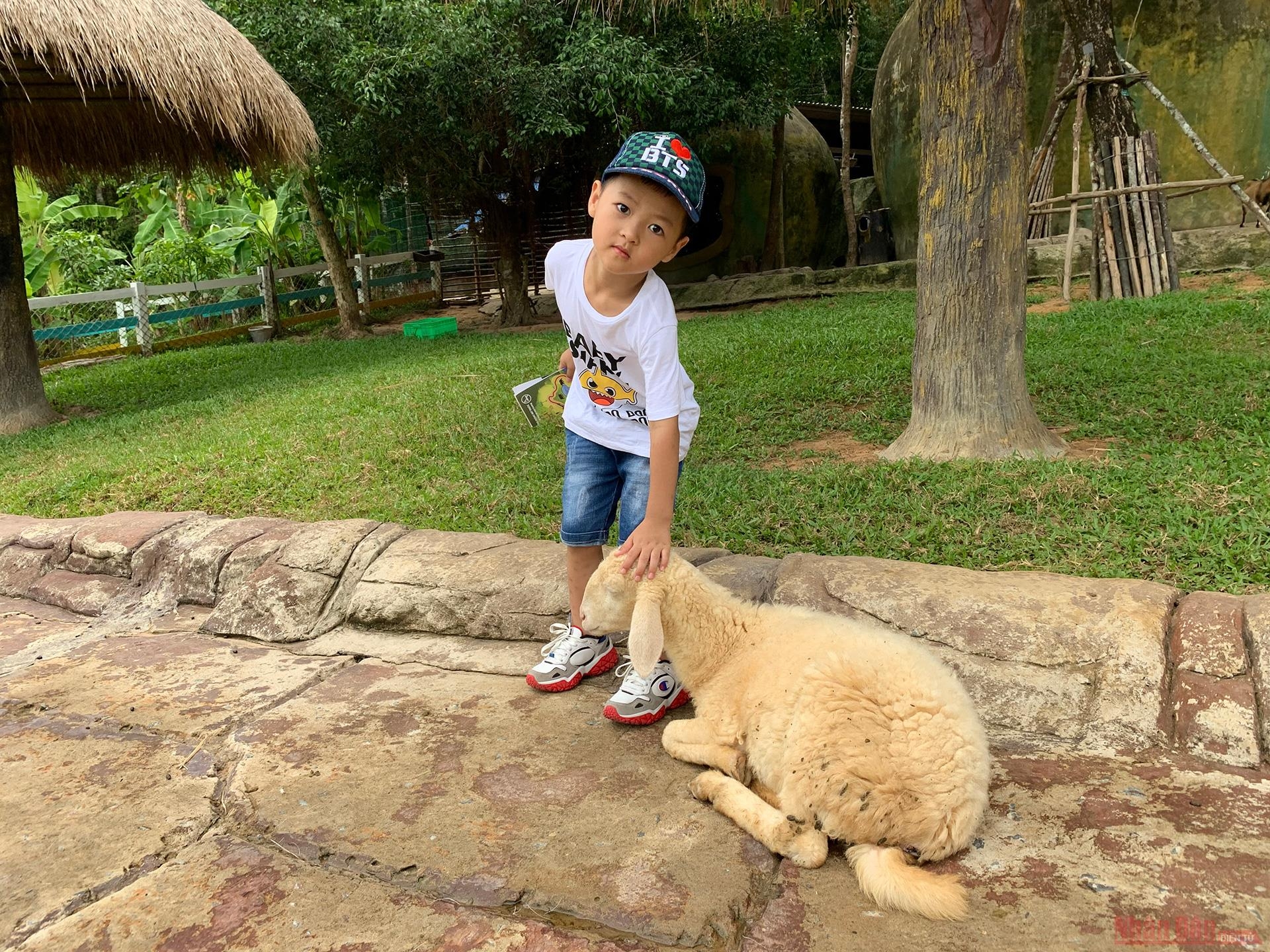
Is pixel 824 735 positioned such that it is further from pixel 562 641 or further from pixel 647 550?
pixel 562 641

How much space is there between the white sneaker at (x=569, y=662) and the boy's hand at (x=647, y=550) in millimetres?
535

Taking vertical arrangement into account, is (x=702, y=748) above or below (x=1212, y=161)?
below

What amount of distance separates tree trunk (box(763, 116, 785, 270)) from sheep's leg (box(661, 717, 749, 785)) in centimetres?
1273

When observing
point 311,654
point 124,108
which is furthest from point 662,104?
point 311,654

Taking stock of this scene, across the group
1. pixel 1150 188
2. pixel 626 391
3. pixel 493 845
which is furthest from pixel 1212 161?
pixel 493 845

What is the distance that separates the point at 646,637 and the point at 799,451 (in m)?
2.95

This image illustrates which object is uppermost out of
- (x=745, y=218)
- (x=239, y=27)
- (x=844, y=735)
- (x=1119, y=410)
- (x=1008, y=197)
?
(x=239, y=27)

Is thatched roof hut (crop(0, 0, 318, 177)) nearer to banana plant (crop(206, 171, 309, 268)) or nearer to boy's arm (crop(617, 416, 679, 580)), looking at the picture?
banana plant (crop(206, 171, 309, 268))

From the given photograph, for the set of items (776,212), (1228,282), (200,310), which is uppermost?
(776,212)

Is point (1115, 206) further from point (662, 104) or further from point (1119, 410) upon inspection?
point (662, 104)

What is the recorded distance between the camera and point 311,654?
3.64 meters

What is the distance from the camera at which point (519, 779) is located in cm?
256

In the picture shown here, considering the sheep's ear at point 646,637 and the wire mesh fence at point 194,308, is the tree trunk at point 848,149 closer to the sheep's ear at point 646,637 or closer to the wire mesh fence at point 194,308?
the wire mesh fence at point 194,308

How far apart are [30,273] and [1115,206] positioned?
45.8 ft
